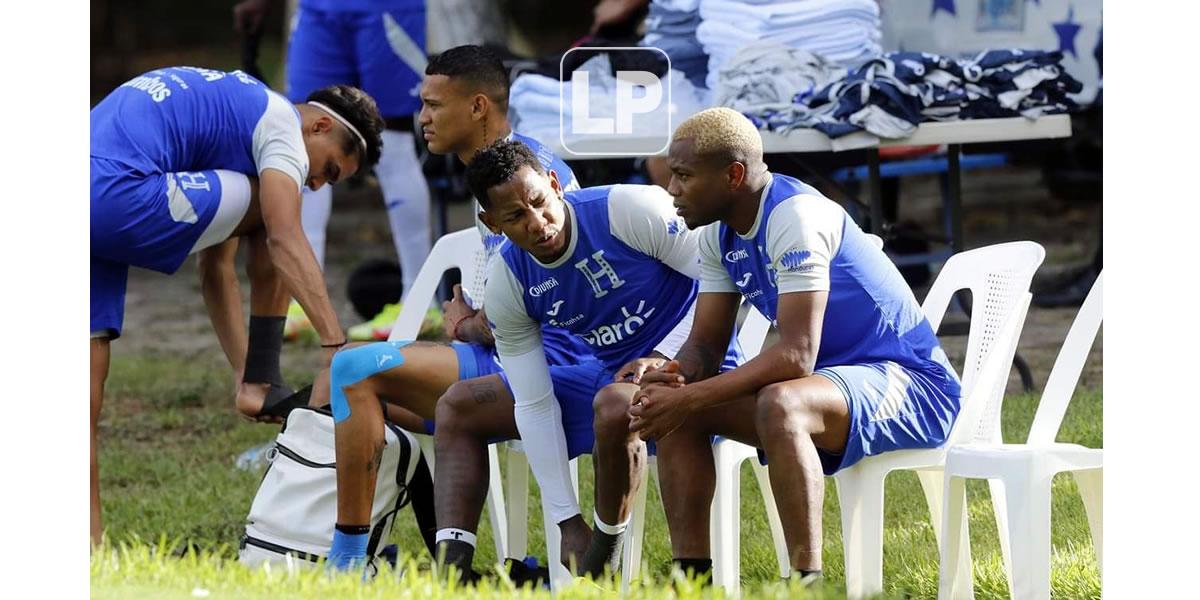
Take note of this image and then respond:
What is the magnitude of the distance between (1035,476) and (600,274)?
0.97m

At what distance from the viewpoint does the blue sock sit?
151 inches

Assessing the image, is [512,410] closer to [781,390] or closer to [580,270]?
[580,270]

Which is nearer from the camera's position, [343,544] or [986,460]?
[986,460]

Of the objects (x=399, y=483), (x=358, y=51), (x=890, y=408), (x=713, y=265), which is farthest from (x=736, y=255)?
(x=358, y=51)

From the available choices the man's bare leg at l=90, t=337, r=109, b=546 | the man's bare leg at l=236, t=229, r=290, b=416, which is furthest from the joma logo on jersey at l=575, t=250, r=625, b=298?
the man's bare leg at l=90, t=337, r=109, b=546

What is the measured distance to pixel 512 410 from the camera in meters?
3.82

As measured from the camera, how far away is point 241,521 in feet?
Answer: 15.5

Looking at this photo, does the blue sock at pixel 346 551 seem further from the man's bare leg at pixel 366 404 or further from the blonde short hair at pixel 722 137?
the blonde short hair at pixel 722 137
